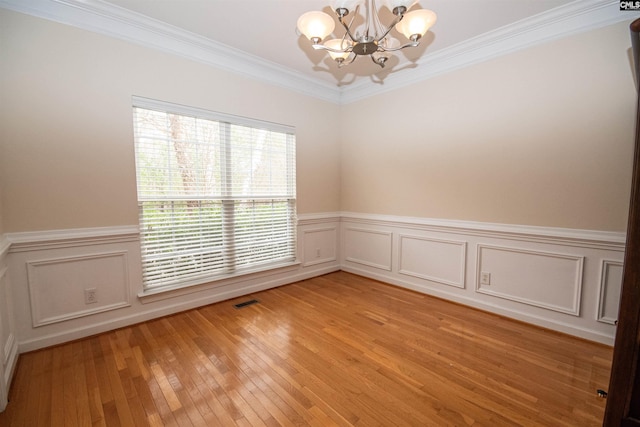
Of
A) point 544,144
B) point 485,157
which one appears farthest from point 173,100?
point 544,144

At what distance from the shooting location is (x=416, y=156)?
3.53 metres

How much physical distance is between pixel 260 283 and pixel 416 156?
259 centimetres

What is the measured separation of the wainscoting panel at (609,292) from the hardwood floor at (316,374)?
1.01ft

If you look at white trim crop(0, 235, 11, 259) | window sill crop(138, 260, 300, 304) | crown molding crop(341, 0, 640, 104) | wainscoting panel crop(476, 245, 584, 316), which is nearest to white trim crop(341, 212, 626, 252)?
wainscoting panel crop(476, 245, 584, 316)

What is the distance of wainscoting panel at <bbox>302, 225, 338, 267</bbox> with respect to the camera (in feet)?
13.5

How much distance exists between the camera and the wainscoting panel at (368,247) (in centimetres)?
393

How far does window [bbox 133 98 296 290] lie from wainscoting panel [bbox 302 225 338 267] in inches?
12.9

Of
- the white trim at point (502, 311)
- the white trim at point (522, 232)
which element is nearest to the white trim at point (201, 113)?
the white trim at point (522, 232)

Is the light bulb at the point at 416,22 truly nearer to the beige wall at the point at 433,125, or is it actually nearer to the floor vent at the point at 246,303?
the beige wall at the point at 433,125

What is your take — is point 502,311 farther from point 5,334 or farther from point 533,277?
point 5,334

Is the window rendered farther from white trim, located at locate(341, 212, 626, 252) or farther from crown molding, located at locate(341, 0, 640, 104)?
crown molding, located at locate(341, 0, 640, 104)

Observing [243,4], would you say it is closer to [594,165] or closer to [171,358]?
[171,358]

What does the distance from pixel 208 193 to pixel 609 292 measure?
387 centimetres

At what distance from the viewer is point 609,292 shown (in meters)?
2.35
